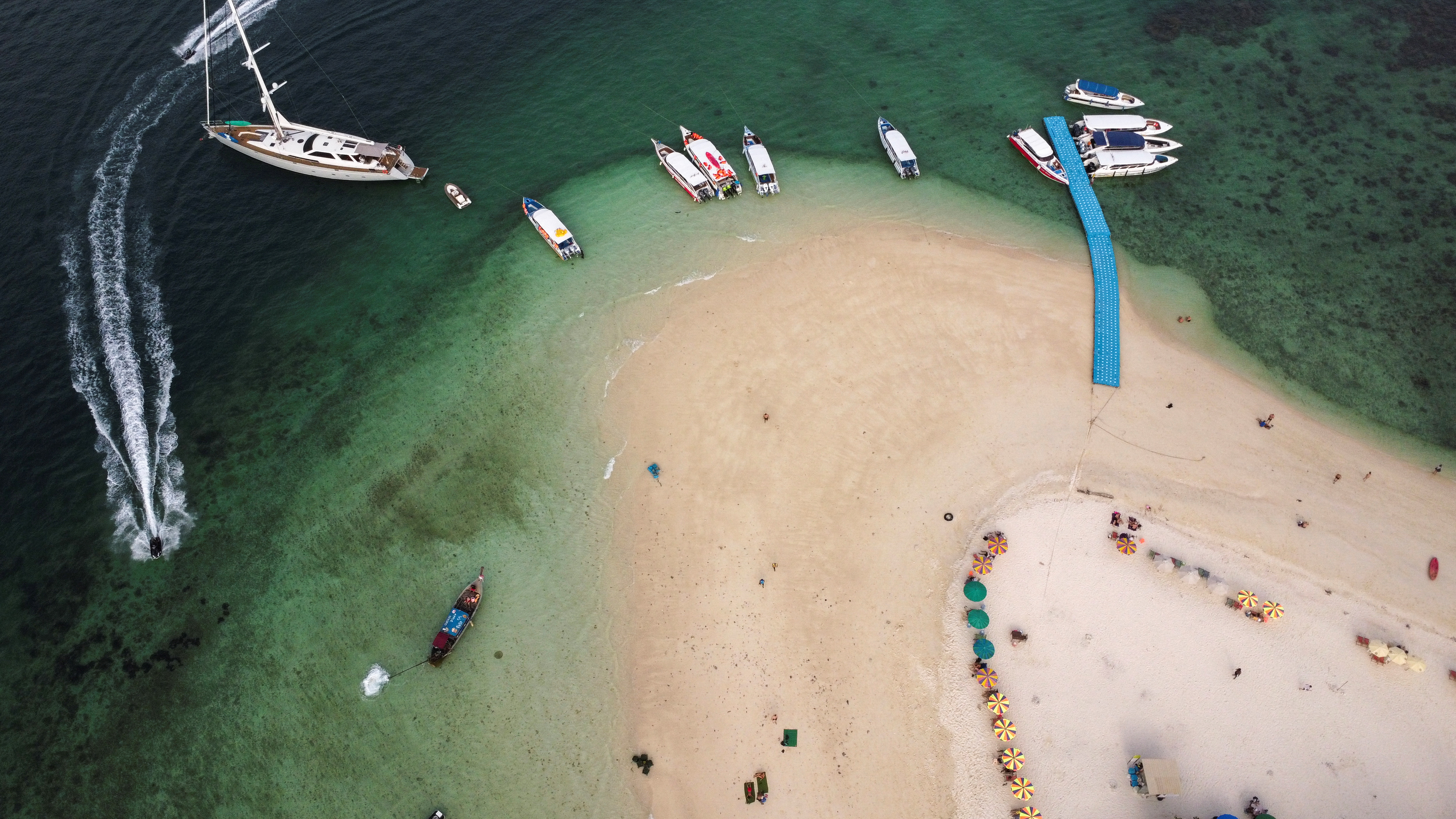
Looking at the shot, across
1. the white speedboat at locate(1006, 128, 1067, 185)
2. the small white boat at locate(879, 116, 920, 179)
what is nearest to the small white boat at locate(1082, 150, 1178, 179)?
the white speedboat at locate(1006, 128, 1067, 185)

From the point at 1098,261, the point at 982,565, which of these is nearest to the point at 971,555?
the point at 982,565

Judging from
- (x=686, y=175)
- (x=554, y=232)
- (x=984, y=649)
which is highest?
Result: (x=686, y=175)

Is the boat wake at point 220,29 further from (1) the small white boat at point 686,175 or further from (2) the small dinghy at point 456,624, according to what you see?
(2) the small dinghy at point 456,624

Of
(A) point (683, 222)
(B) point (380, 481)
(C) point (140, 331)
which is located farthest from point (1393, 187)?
(C) point (140, 331)

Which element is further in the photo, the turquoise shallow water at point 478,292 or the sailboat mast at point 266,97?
the sailboat mast at point 266,97

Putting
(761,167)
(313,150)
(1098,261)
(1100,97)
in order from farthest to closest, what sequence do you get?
(1100,97), (313,150), (761,167), (1098,261)

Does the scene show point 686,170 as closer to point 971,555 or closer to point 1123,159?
point 1123,159

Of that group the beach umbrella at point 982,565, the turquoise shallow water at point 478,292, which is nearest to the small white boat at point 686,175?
the turquoise shallow water at point 478,292
